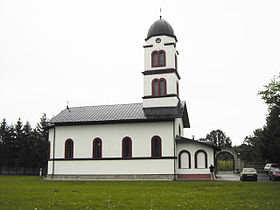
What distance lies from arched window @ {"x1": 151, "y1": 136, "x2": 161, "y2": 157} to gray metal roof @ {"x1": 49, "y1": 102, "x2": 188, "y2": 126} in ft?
6.69

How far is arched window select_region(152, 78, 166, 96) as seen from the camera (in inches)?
1321

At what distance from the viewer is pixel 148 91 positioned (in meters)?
33.9

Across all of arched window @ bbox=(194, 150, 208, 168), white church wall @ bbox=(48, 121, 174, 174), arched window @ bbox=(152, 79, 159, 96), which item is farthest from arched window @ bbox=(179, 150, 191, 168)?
arched window @ bbox=(152, 79, 159, 96)

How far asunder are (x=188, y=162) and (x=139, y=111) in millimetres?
7480

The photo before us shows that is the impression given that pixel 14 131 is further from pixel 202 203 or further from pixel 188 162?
pixel 202 203

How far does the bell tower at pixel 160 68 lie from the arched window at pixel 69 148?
903 centimetres

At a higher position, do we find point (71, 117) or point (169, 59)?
point (169, 59)

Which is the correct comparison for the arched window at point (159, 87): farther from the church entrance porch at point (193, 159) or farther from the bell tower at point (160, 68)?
the church entrance porch at point (193, 159)

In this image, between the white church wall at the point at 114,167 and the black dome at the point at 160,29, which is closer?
the white church wall at the point at 114,167

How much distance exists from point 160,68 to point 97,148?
36.7 ft

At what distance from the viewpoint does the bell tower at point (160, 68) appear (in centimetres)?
3325

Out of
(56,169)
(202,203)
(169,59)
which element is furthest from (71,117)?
(202,203)

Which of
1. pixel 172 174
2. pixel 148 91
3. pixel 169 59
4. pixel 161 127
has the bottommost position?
pixel 172 174

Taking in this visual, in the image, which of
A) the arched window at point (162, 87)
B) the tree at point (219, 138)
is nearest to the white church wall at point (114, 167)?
the arched window at point (162, 87)
